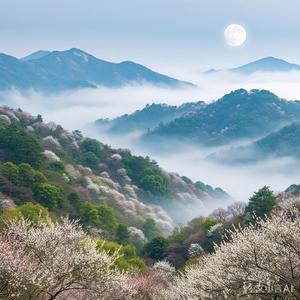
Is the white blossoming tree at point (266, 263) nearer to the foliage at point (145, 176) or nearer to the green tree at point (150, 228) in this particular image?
the green tree at point (150, 228)

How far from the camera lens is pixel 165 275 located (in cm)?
6600

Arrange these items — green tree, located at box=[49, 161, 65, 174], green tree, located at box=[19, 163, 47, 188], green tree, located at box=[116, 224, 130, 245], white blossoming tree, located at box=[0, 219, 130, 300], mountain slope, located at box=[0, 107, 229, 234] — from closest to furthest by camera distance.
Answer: white blossoming tree, located at box=[0, 219, 130, 300] < green tree, located at box=[116, 224, 130, 245] < mountain slope, located at box=[0, 107, 229, 234] < green tree, located at box=[19, 163, 47, 188] < green tree, located at box=[49, 161, 65, 174]

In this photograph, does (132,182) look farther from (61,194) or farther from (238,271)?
(238,271)

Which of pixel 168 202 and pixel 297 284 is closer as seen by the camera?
pixel 297 284

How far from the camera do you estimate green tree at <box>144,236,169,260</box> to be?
87062 millimetres

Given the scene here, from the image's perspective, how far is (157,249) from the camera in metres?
87.4

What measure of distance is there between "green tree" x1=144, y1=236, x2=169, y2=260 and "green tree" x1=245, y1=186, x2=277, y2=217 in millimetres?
18397

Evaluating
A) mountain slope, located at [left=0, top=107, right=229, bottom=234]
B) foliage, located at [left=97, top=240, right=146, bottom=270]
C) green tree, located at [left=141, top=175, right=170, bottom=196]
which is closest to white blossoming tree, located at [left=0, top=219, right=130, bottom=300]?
foliage, located at [left=97, top=240, right=146, bottom=270]

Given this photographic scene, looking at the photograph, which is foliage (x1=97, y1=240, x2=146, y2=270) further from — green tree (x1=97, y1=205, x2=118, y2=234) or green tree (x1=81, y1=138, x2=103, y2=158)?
green tree (x1=81, y1=138, x2=103, y2=158)

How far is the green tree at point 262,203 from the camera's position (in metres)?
74.4

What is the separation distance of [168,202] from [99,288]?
138 m

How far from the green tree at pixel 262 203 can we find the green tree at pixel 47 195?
3825cm

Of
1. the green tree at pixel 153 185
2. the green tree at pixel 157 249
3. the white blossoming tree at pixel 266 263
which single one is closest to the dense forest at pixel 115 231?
the white blossoming tree at pixel 266 263

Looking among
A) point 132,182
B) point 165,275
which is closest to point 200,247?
point 165,275
